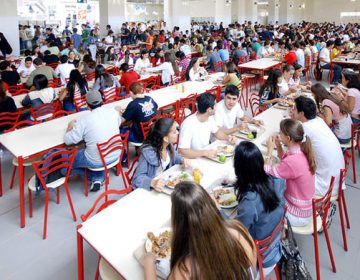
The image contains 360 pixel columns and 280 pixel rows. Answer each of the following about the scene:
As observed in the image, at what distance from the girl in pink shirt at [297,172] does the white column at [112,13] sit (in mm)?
11770

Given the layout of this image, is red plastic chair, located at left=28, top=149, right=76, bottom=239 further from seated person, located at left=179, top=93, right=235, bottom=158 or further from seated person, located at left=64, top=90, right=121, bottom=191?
seated person, located at left=179, top=93, right=235, bottom=158

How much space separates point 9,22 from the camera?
29.7 ft

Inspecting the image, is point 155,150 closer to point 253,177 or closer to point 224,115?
point 253,177

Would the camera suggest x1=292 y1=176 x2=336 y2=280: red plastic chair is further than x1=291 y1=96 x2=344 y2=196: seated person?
No

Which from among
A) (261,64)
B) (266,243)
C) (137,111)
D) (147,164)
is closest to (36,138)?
(137,111)

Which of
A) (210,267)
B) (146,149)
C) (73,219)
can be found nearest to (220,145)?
(146,149)

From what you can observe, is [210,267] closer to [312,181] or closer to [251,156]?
[251,156]

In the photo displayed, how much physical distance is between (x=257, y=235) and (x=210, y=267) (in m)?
0.64

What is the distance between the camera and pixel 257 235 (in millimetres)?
1742

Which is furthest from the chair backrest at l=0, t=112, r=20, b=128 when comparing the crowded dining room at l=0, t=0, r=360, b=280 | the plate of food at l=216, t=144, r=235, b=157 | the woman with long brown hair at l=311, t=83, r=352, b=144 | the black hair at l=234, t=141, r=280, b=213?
the woman with long brown hair at l=311, t=83, r=352, b=144

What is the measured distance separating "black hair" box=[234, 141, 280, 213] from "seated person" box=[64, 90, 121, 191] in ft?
5.59

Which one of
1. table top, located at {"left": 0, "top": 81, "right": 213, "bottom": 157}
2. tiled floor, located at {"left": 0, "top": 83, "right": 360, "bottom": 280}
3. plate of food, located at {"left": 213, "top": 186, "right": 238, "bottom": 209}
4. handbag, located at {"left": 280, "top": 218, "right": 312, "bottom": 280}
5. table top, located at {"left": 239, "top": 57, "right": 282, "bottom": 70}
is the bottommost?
tiled floor, located at {"left": 0, "top": 83, "right": 360, "bottom": 280}

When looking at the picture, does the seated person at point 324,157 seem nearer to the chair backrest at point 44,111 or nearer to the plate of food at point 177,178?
the plate of food at point 177,178

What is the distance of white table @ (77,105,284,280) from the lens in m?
1.51
